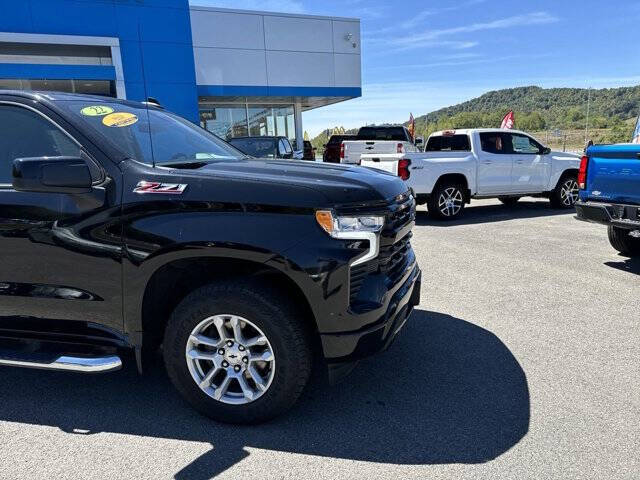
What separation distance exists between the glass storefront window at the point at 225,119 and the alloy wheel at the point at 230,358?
21302 millimetres

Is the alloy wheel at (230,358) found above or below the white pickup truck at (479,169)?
below

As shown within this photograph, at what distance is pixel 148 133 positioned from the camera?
315 centimetres

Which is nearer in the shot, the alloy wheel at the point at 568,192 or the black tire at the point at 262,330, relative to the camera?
the black tire at the point at 262,330

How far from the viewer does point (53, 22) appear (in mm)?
16391

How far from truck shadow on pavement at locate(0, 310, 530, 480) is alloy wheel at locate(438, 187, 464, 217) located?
6333 mm

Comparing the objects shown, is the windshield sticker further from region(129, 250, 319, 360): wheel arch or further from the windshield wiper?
region(129, 250, 319, 360): wheel arch

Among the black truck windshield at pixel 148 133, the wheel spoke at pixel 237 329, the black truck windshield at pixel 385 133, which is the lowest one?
the wheel spoke at pixel 237 329

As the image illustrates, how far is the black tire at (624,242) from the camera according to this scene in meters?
6.08

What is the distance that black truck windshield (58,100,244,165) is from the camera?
2822mm

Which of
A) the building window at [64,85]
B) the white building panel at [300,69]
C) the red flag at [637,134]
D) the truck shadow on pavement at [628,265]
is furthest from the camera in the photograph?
the white building panel at [300,69]

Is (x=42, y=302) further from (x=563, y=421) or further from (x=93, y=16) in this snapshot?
(x=93, y=16)

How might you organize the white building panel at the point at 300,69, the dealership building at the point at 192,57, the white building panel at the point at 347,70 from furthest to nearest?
1. the white building panel at the point at 347,70
2. the white building panel at the point at 300,69
3. the dealership building at the point at 192,57

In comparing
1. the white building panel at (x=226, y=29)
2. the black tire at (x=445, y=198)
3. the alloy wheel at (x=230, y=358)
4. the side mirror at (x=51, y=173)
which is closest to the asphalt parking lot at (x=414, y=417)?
the alloy wheel at (x=230, y=358)

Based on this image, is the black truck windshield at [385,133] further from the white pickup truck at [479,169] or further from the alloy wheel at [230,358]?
the alloy wheel at [230,358]
